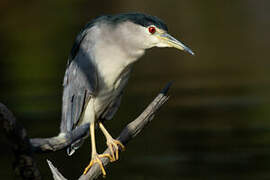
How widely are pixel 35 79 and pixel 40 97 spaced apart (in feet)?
8.25

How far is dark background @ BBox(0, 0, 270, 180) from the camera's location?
9.63m

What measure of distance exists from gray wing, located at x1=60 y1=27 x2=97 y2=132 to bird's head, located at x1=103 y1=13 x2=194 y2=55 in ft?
0.89

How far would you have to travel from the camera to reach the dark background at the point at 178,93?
9.63m

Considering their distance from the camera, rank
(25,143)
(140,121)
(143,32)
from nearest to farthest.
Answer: (25,143) < (140,121) < (143,32)

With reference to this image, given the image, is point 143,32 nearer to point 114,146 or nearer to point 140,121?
point 140,121

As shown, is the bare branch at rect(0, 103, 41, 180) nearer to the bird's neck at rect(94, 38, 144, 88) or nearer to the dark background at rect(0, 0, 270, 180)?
the bird's neck at rect(94, 38, 144, 88)

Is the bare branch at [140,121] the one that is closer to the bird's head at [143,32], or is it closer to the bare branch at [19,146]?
the bird's head at [143,32]

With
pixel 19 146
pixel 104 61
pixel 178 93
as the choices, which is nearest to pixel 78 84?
pixel 104 61

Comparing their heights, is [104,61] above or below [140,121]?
above

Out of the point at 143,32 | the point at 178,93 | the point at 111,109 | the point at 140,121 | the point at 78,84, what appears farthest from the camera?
the point at 178,93

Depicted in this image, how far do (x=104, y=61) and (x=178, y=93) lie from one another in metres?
9.72

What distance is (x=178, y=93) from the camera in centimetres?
1394

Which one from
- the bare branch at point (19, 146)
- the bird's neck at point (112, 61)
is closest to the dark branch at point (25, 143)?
the bare branch at point (19, 146)

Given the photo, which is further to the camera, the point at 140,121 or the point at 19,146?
the point at 140,121
